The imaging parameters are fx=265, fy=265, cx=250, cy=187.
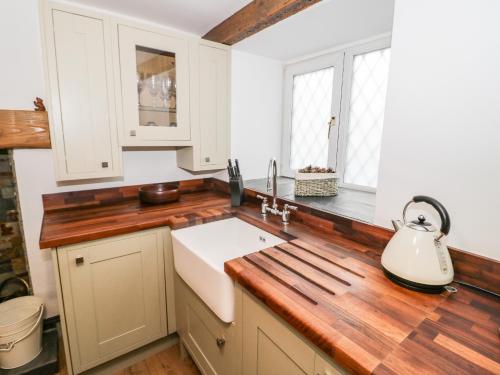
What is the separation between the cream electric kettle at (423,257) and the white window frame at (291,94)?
1.07 m

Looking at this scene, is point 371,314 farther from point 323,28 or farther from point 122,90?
point 122,90

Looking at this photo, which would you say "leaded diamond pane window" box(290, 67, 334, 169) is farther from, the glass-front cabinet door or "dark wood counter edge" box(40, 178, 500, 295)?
the glass-front cabinet door

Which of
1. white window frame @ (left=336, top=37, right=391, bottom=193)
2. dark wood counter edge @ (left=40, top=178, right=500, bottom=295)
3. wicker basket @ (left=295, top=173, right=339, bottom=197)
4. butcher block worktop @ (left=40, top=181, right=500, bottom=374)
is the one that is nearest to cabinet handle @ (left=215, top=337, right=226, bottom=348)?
butcher block worktop @ (left=40, top=181, right=500, bottom=374)

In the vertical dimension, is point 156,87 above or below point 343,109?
above

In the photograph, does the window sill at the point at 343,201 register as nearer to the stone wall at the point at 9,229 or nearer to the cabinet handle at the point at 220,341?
the cabinet handle at the point at 220,341

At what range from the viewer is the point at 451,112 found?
2.89 feet

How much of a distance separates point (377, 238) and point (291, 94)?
1481 mm

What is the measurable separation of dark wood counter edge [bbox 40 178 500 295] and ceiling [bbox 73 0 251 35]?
3.70 feet

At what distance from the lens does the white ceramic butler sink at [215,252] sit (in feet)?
3.43

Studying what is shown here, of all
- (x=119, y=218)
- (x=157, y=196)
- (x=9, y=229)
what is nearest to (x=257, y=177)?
(x=157, y=196)

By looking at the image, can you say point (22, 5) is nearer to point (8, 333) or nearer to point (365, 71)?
point (8, 333)

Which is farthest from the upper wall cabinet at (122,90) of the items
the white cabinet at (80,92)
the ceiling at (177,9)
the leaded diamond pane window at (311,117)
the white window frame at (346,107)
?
the white window frame at (346,107)

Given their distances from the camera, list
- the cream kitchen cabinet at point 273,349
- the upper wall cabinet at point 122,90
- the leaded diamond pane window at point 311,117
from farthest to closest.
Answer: the leaded diamond pane window at point 311,117, the upper wall cabinet at point 122,90, the cream kitchen cabinet at point 273,349

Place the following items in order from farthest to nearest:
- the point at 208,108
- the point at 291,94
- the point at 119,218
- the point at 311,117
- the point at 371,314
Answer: the point at 291,94 < the point at 311,117 < the point at 208,108 < the point at 119,218 < the point at 371,314
